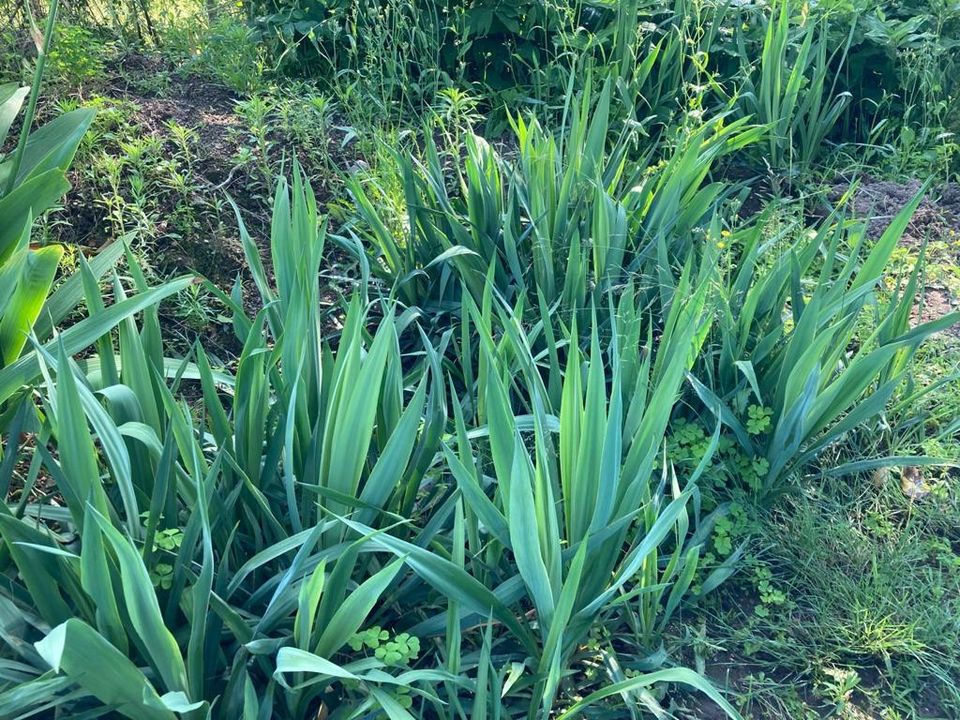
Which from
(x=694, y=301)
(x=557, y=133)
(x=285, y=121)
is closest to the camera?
(x=694, y=301)

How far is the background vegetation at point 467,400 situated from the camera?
1230 mm

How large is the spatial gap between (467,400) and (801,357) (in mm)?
699

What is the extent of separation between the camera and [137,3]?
337cm

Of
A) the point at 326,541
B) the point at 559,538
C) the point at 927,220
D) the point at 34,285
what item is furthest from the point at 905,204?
the point at 34,285

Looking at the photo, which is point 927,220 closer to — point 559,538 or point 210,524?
point 559,538

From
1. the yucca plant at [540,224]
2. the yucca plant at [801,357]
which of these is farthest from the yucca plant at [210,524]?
the yucca plant at [801,357]

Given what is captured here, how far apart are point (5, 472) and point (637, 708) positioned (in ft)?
3.63

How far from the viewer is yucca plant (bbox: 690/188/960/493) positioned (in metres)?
1.72

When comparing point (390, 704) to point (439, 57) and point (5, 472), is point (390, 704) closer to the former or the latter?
point (5, 472)

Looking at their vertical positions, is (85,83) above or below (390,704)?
above

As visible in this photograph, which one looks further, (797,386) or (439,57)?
(439,57)

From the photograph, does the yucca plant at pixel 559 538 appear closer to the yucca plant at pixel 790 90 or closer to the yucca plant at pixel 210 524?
the yucca plant at pixel 210 524

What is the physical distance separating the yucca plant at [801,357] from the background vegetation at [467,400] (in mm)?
11

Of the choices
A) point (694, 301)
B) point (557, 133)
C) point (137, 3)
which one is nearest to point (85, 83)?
point (137, 3)
